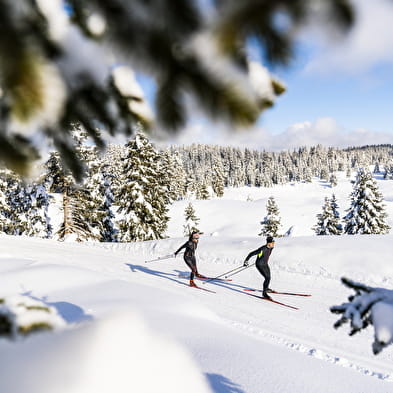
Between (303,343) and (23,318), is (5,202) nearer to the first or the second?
(303,343)

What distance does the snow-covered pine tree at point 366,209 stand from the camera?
3136 cm

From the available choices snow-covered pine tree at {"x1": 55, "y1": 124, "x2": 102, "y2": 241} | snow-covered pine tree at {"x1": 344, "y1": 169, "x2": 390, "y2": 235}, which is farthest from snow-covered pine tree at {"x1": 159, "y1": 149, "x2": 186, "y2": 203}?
snow-covered pine tree at {"x1": 344, "y1": 169, "x2": 390, "y2": 235}

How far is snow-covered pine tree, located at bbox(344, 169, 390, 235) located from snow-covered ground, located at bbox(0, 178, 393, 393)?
19.1 metres

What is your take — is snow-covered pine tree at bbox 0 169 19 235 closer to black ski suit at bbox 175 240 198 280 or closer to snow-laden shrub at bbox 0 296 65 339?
black ski suit at bbox 175 240 198 280

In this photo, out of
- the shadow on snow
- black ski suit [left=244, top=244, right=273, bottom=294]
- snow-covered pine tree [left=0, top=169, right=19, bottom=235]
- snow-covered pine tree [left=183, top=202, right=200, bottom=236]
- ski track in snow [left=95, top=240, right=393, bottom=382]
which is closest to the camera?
the shadow on snow

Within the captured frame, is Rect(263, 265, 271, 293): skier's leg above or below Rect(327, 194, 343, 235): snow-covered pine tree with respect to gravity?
below

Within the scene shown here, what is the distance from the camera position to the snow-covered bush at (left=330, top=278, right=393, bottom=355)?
1833 millimetres

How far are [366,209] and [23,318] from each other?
116ft

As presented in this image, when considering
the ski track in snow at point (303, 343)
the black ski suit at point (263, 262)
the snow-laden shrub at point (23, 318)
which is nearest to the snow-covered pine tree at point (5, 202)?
the ski track in snow at point (303, 343)

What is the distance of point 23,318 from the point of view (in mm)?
1429

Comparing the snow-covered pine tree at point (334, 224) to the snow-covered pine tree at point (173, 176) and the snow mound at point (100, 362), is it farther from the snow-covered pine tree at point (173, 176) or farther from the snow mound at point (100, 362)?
the snow mound at point (100, 362)

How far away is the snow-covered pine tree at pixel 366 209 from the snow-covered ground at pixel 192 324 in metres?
19.1

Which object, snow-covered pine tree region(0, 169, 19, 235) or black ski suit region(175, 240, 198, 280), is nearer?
black ski suit region(175, 240, 198, 280)

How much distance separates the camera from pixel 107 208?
29438 mm
